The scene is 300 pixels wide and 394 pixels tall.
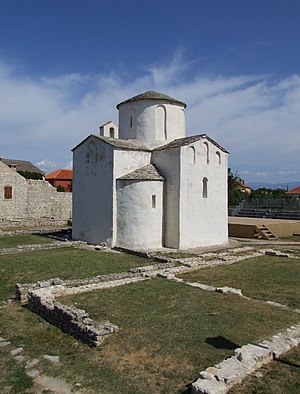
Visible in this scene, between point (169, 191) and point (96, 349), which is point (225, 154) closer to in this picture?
point (169, 191)

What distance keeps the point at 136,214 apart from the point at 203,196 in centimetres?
379

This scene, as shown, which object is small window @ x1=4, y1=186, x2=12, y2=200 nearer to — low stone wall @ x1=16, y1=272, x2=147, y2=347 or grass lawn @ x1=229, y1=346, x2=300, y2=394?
low stone wall @ x1=16, y1=272, x2=147, y2=347

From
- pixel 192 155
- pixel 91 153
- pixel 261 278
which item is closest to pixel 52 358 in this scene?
pixel 261 278

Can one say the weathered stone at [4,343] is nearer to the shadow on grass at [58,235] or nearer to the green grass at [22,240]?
the green grass at [22,240]

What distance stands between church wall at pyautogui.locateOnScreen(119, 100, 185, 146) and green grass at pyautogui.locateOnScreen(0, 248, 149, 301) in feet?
23.9

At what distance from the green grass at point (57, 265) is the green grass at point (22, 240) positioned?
2939 mm

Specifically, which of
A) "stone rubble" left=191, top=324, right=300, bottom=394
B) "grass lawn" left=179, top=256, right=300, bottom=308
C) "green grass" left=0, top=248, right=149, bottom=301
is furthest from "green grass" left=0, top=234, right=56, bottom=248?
"stone rubble" left=191, top=324, right=300, bottom=394

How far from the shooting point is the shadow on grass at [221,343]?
663cm

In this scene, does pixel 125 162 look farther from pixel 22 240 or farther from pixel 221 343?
pixel 221 343

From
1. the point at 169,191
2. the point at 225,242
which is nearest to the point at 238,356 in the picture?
the point at 169,191

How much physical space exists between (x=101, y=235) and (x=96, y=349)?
1198 cm

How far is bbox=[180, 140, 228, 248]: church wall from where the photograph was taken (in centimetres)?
1809

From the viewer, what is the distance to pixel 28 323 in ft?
28.2

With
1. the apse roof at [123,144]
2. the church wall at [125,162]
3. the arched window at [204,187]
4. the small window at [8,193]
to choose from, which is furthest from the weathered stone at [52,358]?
the small window at [8,193]
